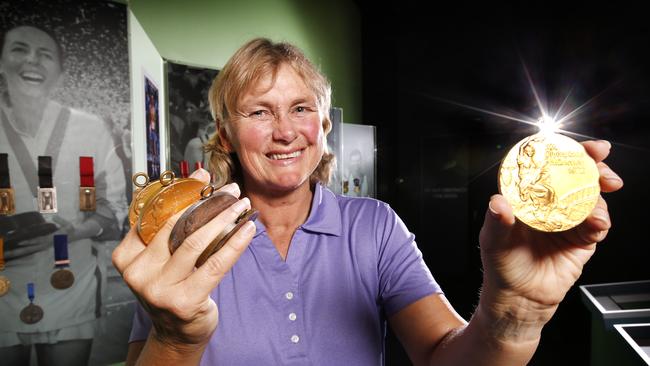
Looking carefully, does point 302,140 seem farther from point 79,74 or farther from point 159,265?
point 79,74

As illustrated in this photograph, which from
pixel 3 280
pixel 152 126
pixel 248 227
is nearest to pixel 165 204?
pixel 248 227

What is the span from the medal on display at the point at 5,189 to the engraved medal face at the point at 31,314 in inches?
20.9

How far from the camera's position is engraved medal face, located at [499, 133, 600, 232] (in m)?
0.88

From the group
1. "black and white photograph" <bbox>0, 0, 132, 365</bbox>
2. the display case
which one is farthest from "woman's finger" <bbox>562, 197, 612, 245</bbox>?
"black and white photograph" <bbox>0, 0, 132, 365</bbox>

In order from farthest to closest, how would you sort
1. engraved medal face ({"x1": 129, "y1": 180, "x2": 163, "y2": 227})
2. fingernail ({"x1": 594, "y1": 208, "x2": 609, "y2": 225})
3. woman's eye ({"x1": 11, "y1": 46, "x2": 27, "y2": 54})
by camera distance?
1. woman's eye ({"x1": 11, "y1": 46, "x2": 27, "y2": 54})
2. engraved medal face ({"x1": 129, "y1": 180, "x2": 163, "y2": 227})
3. fingernail ({"x1": 594, "y1": 208, "x2": 609, "y2": 225})

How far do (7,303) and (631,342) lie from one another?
10.5 feet

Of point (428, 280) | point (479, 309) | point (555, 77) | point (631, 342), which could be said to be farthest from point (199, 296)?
point (555, 77)

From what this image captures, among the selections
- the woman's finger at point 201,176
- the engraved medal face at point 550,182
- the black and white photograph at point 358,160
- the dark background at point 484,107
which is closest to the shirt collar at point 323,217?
the woman's finger at point 201,176

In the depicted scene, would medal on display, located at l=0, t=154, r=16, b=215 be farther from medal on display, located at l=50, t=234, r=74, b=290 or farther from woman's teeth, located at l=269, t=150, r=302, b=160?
woman's teeth, located at l=269, t=150, r=302, b=160

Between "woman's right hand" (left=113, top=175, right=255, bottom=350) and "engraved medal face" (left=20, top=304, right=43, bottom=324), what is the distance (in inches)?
72.4

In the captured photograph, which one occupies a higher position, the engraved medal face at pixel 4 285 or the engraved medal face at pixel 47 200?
the engraved medal face at pixel 47 200

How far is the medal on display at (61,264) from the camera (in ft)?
7.86

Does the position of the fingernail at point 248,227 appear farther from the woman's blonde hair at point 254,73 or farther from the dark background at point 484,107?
the dark background at point 484,107

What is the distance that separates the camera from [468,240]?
257 inches
